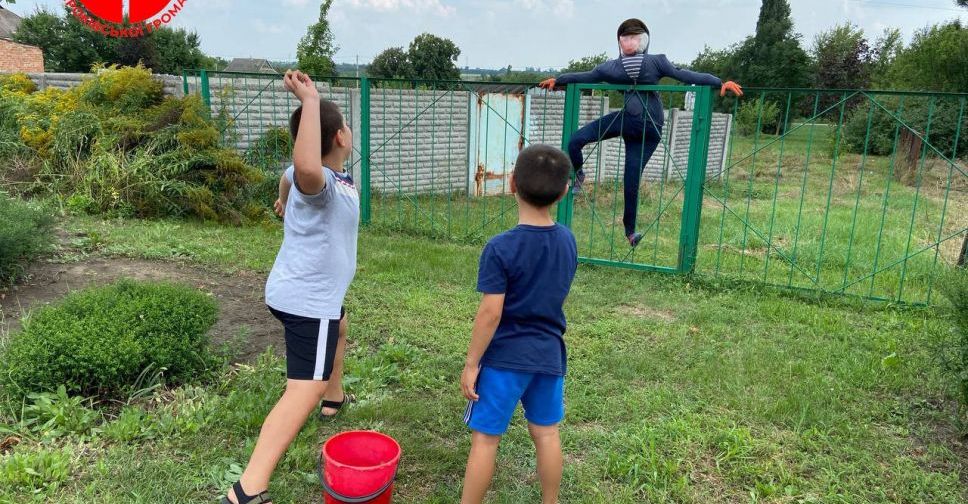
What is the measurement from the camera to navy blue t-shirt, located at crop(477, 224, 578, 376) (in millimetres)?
1977

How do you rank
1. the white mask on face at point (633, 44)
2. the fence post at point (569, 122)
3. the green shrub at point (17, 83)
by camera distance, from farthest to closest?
the green shrub at point (17, 83) → the fence post at point (569, 122) → the white mask on face at point (633, 44)

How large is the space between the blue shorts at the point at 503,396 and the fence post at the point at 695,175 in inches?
146

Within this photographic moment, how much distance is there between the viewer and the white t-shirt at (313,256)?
2.24 metres

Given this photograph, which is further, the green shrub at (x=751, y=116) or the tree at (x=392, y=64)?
the tree at (x=392, y=64)

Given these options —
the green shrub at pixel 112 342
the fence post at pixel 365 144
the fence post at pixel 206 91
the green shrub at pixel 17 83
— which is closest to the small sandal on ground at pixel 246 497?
the green shrub at pixel 112 342

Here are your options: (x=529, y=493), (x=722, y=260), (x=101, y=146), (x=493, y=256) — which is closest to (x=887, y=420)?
(x=529, y=493)

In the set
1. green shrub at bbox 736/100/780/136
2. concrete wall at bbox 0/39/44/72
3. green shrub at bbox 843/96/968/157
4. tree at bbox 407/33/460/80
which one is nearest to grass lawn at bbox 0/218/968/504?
green shrub at bbox 843/96/968/157

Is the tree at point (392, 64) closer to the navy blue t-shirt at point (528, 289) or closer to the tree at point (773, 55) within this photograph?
the tree at point (773, 55)

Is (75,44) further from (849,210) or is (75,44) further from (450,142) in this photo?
(849,210)

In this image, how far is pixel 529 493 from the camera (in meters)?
2.46

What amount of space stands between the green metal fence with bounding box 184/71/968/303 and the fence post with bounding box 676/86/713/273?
0.01 m

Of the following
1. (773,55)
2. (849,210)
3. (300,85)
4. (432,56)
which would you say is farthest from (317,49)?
(773,55)

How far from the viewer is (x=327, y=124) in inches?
89.0

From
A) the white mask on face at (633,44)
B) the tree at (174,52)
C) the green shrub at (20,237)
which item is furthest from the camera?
the tree at (174,52)
